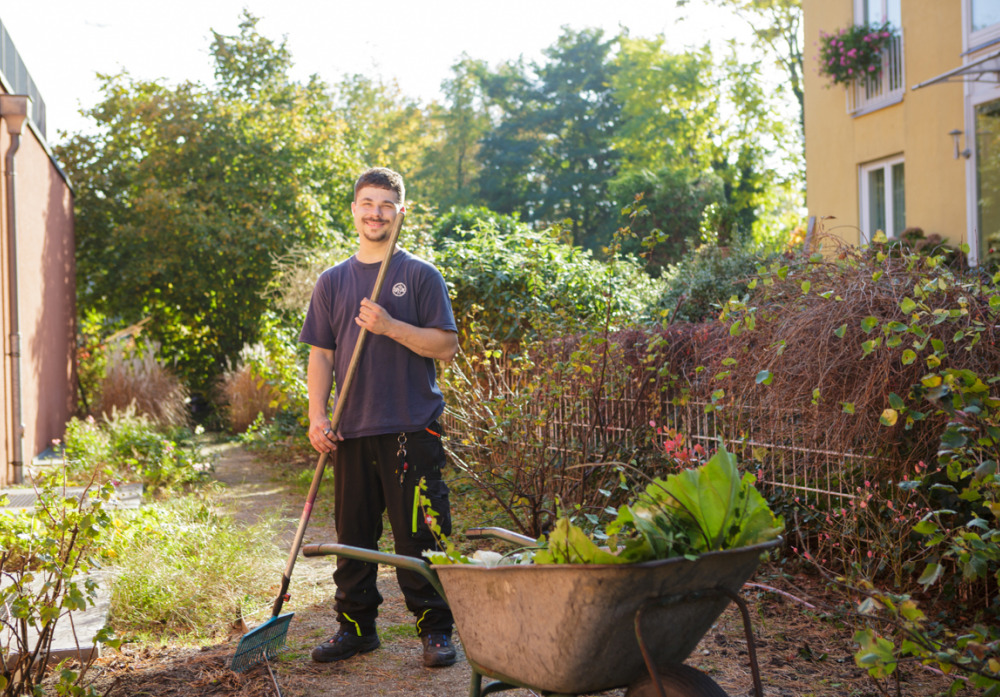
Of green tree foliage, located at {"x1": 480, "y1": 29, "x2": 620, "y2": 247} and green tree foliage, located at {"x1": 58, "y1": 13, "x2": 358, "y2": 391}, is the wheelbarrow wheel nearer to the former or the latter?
green tree foliage, located at {"x1": 58, "y1": 13, "x2": 358, "y2": 391}

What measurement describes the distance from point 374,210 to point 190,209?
10666 millimetres

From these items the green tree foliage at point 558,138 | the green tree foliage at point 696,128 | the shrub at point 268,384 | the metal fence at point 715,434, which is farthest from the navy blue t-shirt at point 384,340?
the green tree foliage at point 558,138

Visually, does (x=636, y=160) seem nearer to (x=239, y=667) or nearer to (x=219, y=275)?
(x=219, y=275)

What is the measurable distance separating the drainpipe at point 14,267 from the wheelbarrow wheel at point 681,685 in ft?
22.8

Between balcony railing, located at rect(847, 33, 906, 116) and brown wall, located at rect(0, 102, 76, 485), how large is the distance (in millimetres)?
9766

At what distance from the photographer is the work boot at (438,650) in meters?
3.33

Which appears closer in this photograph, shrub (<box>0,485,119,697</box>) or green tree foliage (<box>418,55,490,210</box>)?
shrub (<box>0,485,119,697</box>)

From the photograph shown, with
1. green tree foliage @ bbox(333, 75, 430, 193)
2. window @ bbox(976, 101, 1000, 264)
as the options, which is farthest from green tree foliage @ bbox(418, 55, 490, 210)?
window @ bbox(976, 101, 1000, 264)

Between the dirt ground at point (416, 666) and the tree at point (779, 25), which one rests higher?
the tree at point (779, 25)

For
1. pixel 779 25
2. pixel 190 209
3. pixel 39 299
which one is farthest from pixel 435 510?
pixel 779 25

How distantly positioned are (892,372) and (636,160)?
29.5 meters

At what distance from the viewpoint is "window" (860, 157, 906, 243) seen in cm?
1055

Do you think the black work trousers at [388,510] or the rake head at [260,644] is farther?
the black work trousers at [388,510]

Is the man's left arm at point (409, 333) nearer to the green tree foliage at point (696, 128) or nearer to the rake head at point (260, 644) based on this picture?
the rake head at point (260, 644)
